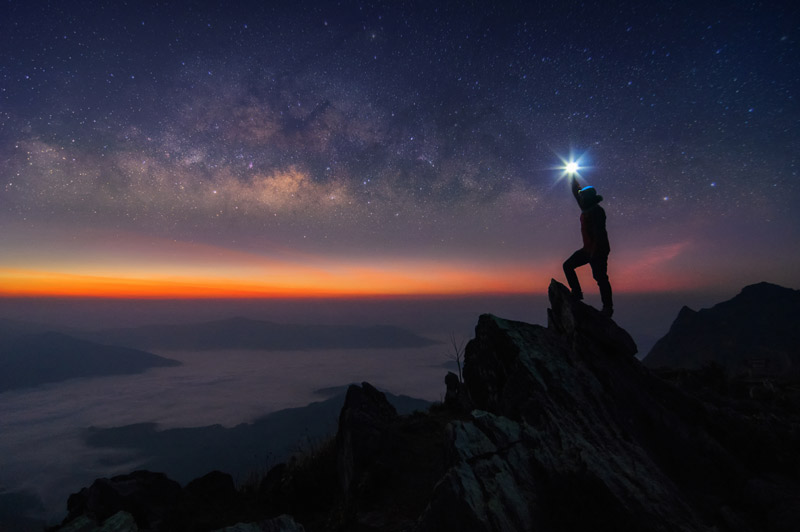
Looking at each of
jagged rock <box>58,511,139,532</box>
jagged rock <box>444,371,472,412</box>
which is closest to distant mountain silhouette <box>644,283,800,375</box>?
jagged rock <box>444,371,472,412</box>

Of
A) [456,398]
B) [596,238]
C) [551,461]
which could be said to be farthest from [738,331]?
[551,461]

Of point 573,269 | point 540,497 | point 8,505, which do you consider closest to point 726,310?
point 573,269

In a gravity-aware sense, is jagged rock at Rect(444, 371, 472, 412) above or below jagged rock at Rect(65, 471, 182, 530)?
above

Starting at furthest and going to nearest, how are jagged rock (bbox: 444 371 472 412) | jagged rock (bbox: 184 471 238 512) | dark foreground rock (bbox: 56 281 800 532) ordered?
jagged rock (bbox: 444 371 472 412) < jagged rock (bbox: 184 471 238 512) < dark foreground rock (bbox: 56 281 800 532)

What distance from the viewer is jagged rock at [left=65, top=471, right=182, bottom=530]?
31.5 ft

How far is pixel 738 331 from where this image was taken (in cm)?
8319

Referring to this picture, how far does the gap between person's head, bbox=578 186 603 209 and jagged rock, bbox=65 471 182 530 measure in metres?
15.6

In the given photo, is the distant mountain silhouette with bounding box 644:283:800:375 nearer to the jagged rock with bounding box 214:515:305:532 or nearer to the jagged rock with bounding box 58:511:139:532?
the jagged rock with bounding box 214:515:305:532

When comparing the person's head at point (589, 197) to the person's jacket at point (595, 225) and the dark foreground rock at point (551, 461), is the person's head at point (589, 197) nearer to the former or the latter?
the person's jacket at point (595, 225)

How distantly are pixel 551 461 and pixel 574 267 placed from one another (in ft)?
24.7

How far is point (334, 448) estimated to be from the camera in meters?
12.9

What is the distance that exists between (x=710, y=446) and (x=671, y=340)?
111 meters

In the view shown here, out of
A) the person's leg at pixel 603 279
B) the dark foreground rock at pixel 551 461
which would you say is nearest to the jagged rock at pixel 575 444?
the dark foreground rock at pixel 551 461

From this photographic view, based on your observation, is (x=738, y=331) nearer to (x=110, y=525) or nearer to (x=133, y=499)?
Answer: (x=133, y=499)
